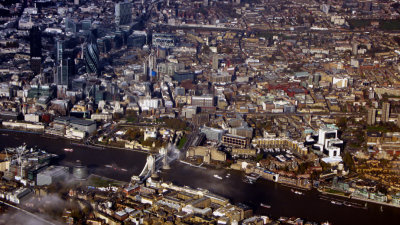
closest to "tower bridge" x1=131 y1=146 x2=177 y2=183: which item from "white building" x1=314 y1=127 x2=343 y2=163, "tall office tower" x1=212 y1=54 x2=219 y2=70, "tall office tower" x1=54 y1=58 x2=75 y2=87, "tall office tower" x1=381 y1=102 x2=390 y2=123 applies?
"white building" x1=314 y1=127 x2=343 y2=163

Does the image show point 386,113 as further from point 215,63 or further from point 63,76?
point 63,76

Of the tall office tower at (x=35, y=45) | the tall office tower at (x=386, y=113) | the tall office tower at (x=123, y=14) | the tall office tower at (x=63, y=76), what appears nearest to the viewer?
the tall office tower at (x=386, y=113)

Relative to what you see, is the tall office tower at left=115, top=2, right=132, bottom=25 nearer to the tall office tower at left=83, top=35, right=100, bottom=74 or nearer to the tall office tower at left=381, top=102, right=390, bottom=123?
the tall office tower at left=83, top=35, right=100, bottom=74

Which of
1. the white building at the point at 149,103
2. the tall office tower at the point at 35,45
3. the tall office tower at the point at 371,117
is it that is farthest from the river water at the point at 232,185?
the tall office tower at the point at 35,45

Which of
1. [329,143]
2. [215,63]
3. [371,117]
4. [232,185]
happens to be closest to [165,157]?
[232,185]

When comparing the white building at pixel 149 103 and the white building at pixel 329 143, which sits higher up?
the white building at pixel 149 103

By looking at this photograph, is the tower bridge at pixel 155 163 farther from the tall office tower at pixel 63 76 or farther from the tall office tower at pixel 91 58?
the tall office tower at pixel 91 58

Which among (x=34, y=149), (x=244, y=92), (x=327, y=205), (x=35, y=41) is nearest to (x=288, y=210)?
(x=327, y=205)
